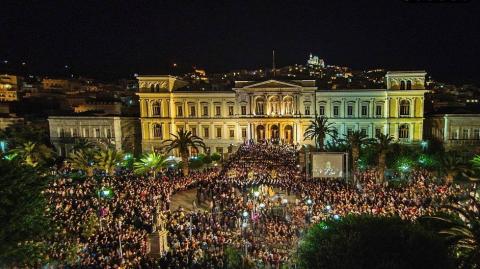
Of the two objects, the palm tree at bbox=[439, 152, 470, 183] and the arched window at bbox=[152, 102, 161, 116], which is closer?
the palm tree at bbox=[439, 152, 470, 183]

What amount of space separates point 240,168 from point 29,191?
21.9 m

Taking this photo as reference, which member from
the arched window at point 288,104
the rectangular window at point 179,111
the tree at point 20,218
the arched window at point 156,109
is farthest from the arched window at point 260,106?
the tree at point 20,218

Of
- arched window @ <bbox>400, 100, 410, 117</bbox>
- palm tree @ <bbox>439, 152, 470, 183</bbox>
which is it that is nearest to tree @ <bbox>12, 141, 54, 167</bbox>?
palm tree @ <bbox>439, 152, 470, 183</bbox>

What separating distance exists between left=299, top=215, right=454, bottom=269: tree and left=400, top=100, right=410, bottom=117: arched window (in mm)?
42213

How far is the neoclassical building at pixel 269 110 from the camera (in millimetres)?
53000

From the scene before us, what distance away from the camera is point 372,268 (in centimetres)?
1183

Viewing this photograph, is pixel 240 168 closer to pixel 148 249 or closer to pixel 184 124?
pixel 148 249

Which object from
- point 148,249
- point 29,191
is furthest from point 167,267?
point 29,191

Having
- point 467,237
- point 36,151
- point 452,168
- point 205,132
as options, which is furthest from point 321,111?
point 467,237

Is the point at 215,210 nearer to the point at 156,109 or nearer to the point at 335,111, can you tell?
the point at 335,111

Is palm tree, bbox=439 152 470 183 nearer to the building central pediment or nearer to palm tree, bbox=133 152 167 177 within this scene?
palm tree, bbox=133 152 167 177

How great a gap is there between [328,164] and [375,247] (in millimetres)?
21647

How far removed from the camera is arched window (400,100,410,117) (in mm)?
52719

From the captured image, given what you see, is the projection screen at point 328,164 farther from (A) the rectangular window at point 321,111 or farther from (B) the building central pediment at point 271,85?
(B) the building central pediment at point 271,85
